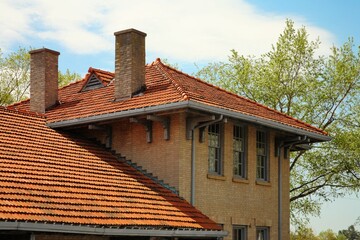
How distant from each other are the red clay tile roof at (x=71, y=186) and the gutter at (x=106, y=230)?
0.15 meters

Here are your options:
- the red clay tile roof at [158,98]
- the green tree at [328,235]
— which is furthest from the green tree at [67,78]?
the green tree at [328,235]

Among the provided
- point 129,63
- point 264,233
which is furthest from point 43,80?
point 264,233

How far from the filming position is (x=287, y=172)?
24.1m

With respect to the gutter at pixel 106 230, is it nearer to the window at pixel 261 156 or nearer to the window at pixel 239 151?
the window at pixel 239 151

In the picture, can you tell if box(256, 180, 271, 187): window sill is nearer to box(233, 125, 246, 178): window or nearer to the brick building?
the brick building

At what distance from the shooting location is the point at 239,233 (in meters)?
21.4

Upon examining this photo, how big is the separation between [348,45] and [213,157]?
57.2 ft

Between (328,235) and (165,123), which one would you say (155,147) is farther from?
(328,235)

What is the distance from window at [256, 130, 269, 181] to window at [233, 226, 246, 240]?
200 cm

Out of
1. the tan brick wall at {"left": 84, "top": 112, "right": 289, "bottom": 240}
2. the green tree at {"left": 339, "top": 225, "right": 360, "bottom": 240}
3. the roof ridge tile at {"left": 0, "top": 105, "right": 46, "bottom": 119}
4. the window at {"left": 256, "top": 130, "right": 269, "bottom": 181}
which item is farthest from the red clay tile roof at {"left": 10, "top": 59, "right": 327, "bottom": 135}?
the green tree at {"left": 339, "top": 225, "right": 360, "bottom": 240}

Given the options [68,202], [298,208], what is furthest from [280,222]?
[298,208]

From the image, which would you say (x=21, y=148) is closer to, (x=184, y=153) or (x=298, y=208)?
(x=184, y=153)

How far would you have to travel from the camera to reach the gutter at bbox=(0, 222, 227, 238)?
44.4ft

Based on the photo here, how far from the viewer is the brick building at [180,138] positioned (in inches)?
741
